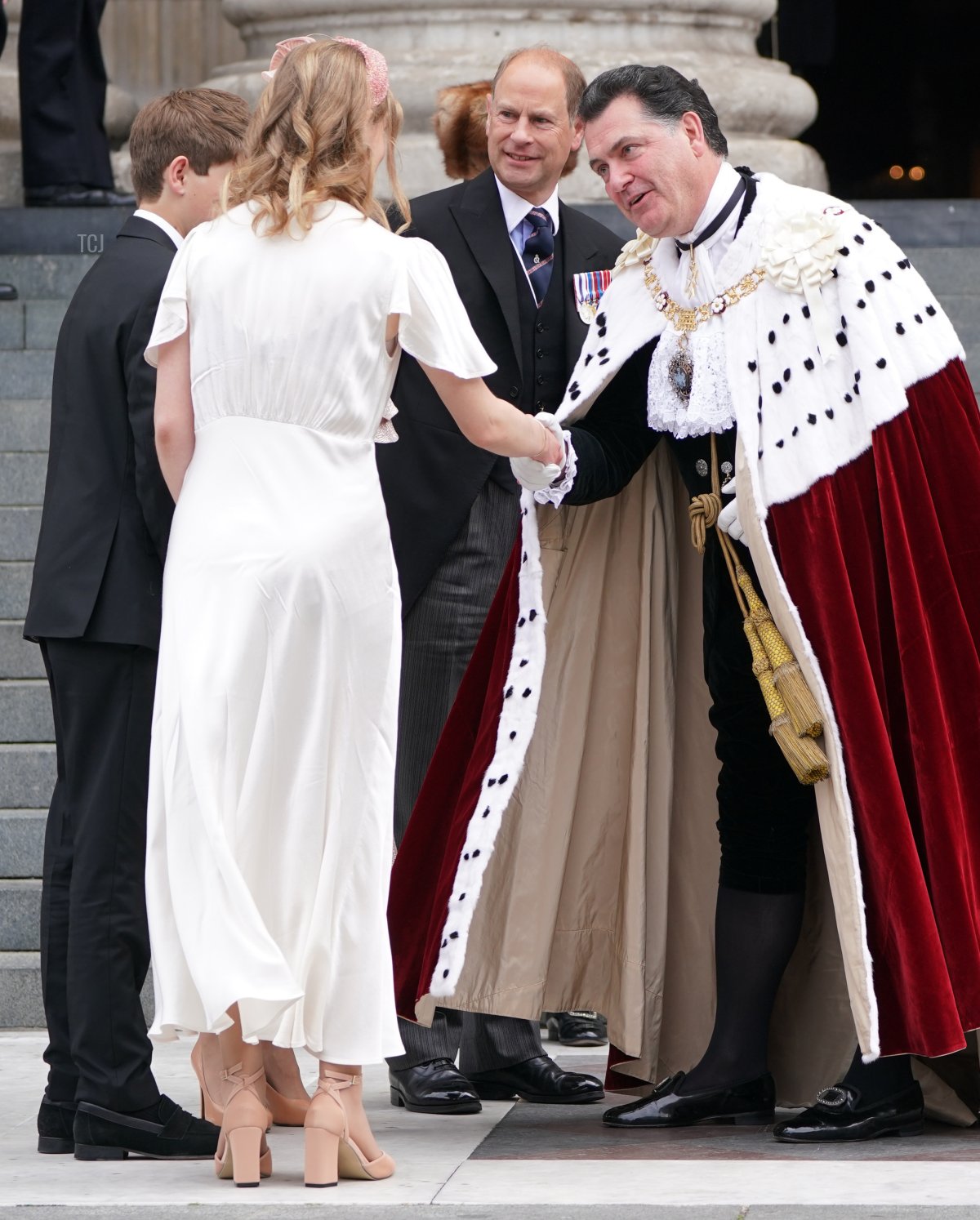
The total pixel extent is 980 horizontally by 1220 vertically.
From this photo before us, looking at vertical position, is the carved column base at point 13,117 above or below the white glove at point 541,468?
above

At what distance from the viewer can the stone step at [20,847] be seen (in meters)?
5.75

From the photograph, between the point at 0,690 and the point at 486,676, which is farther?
the point at 0,690

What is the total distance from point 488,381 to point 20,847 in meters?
1.87

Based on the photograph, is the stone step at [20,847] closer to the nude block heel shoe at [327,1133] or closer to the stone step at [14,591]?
the stone step at [14,591]

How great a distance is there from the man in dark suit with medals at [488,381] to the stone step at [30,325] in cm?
307

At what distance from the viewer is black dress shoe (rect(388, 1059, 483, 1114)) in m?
4.52

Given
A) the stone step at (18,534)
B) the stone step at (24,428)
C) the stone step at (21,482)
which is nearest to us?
the stone step at (18,534)

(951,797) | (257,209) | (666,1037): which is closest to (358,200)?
(257,209)

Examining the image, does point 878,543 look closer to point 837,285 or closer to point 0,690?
point 837,285

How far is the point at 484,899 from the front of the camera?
4.48m

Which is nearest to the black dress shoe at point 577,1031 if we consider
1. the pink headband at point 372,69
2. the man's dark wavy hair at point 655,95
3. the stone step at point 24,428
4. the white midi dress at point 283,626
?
the white midi dress at point 283,626

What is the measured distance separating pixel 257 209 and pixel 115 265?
0.46 m

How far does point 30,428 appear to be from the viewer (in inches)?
280

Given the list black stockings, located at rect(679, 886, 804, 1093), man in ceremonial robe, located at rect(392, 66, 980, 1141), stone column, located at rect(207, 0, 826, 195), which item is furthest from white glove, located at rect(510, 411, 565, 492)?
stone column, located at rect(207, 0, 826, 195)
